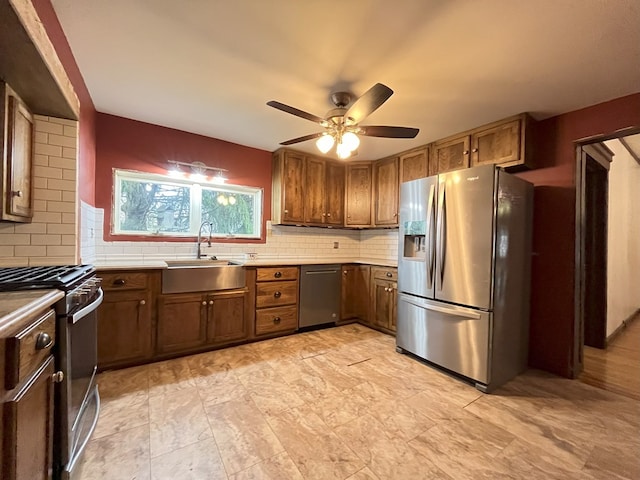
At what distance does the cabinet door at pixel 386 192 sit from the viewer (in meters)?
3.63

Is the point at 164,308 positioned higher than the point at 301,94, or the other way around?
the point at 301,94

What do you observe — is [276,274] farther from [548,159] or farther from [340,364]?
[548,159]

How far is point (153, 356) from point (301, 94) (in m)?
2.59

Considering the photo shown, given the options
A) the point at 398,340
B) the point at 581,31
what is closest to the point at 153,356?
the point at 398,340

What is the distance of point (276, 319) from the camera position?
312 centimetres

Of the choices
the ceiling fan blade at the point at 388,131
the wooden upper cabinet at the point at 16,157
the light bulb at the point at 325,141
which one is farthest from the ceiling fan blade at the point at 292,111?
the wooden upper cabinet at the point at 16,157

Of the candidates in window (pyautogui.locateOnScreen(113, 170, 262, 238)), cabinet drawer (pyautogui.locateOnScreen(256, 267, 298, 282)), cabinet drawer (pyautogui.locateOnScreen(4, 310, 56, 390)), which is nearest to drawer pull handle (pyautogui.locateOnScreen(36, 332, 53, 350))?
cabinet drawer (pyautogui.locateOnScreen(4, 310, 56, 390))

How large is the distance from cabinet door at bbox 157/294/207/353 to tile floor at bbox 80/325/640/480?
0.17 m

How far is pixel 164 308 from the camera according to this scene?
2496 millimetres

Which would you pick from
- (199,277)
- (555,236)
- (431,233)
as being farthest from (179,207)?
(555,236)

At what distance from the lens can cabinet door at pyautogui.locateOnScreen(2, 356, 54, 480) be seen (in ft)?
2.53

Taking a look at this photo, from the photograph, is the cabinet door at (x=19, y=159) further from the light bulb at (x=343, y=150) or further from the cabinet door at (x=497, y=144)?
the cabinet door at (x=497, y=144)

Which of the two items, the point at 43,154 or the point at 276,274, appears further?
the point at 276,274

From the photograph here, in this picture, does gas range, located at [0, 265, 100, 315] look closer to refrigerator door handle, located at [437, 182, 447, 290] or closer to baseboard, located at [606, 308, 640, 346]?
refrigerator door handle, located at [437, 182, 447, 290]
